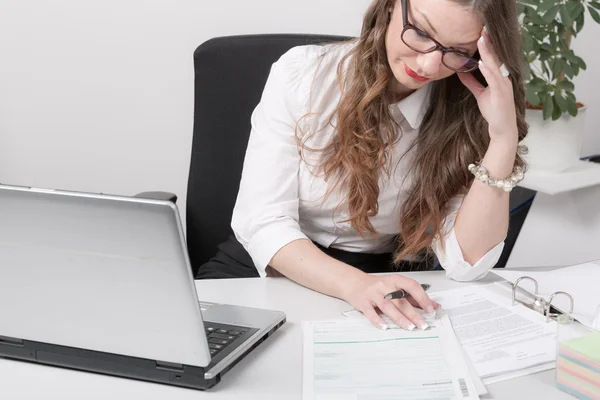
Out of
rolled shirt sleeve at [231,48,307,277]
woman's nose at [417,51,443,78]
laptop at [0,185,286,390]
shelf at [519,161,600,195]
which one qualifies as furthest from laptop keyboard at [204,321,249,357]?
shelf at [519,161,600,195]

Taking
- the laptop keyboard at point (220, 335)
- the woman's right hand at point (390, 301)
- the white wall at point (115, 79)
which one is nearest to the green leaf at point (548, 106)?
the white wall at point (115, 79)

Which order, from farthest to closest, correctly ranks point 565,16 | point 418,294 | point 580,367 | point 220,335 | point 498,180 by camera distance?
point 565,16 < point 498,180 < point 418,294 < point 220,335 < point 580,367

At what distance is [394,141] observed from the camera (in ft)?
4.81

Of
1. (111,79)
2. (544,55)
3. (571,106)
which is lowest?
(111,79)

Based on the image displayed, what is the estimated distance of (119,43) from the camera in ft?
7.91

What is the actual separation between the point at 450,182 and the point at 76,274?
82cm

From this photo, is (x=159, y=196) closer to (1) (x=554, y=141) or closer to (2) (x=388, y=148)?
(2) (x=388, y=148)

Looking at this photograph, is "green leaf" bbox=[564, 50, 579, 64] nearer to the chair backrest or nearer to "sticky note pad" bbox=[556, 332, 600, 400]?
the chair backrest

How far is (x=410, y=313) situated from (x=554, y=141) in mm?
1251

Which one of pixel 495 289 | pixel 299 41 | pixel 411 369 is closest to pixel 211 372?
pixel 411 369

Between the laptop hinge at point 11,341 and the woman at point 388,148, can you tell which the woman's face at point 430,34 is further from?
the laptop hinge at point 11,341

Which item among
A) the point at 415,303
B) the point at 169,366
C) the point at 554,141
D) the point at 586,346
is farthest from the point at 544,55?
the point at 169,366

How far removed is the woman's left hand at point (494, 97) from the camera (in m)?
1.29

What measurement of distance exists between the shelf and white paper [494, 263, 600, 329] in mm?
731
